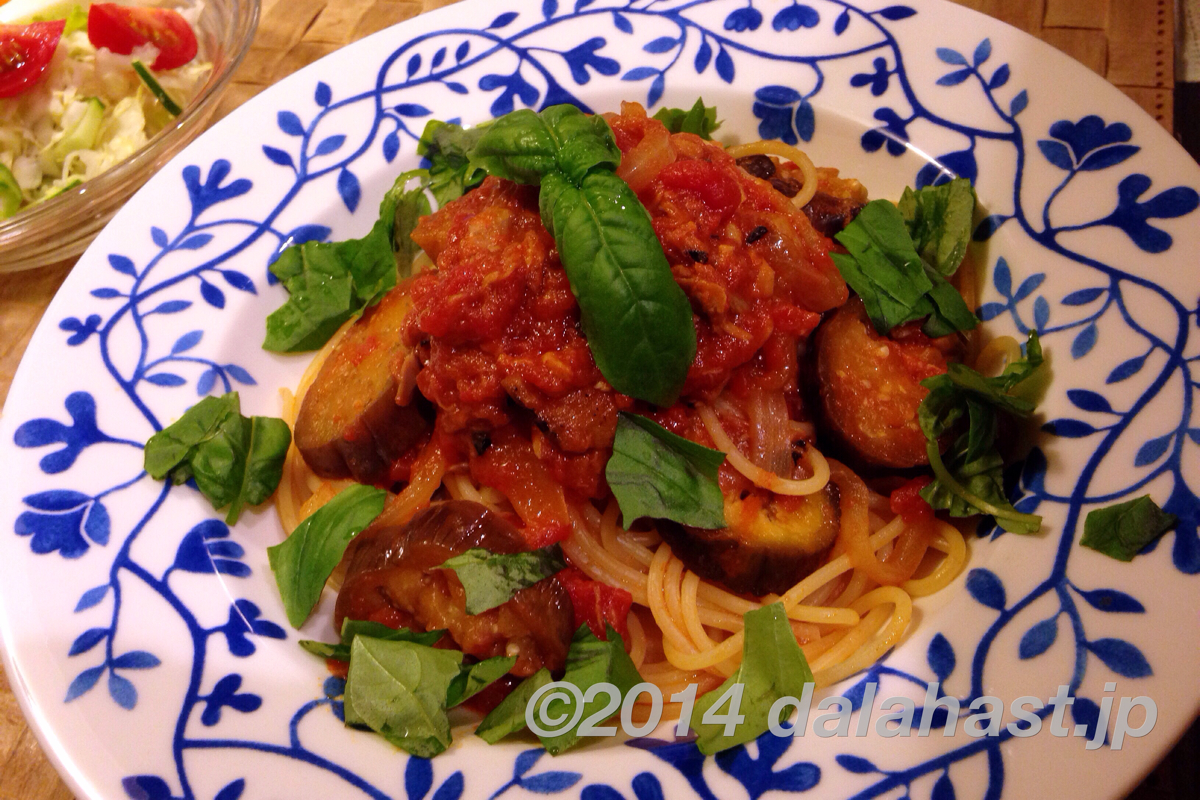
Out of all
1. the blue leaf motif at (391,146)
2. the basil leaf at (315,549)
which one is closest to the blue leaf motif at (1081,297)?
the basil leaf at (315,549)

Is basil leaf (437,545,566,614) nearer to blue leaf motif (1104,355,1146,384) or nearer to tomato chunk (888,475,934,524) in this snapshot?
tomato chunk (888,475,934,524)

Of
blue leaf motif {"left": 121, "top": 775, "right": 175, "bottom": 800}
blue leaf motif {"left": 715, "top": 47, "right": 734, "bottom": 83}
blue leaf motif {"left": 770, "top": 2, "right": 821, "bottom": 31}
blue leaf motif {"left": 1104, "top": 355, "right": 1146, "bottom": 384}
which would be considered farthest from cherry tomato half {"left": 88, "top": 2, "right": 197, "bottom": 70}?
blue leaf motif {"left": 1104, "top": 355, "right": 1146, "bottom": 384}

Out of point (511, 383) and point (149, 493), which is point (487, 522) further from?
point (149, 493)

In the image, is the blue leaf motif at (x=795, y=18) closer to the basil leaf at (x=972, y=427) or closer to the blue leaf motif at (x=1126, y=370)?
the basil leaf at (x=972, y=427)

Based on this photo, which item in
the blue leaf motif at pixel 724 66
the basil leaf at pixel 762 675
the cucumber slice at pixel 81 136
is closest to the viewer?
the basil leaf at pixel 762 675

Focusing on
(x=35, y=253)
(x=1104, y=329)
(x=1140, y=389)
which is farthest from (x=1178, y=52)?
(x=35, y=253)

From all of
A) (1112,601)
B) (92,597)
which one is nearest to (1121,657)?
(1112,601)
